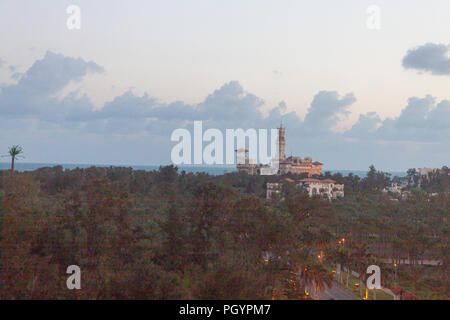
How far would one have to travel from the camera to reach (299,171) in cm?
8525

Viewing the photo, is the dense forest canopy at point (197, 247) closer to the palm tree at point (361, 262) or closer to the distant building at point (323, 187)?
the palm tree at point (361, 262)

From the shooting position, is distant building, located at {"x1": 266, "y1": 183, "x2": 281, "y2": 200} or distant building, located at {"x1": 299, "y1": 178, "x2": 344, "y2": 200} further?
distant building, located at {"x1": 299, "y1": 178, "x2": 344, "y2": 200}

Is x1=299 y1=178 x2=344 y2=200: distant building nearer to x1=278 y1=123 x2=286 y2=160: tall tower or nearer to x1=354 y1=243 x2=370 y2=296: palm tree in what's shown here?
x1=278 y1=123 x2=286 y2=160: tall tower

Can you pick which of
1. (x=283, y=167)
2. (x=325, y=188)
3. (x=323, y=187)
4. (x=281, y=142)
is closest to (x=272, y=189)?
(x=323, y=187)

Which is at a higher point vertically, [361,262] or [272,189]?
[272,189]

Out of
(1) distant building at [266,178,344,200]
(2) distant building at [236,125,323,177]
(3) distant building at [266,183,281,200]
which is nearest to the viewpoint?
(3) distant building at [266,183,281,200]

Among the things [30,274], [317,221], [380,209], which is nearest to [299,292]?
[30,274]

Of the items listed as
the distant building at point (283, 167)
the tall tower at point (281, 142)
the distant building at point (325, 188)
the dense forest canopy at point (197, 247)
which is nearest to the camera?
the dense forest canopy at point (197, 247)

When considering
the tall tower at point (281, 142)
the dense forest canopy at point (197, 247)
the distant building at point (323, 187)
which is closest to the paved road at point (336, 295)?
the dense forest canopy at point (197, 247)

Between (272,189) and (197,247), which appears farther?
(272,189)

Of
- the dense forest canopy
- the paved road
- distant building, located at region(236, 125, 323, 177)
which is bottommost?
the paved road

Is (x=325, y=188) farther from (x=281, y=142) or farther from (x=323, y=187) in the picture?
(x=281, y=142)

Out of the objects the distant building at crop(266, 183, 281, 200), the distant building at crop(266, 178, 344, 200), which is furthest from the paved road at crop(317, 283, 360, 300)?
the distant building at crop(266, 178, 344, 200)

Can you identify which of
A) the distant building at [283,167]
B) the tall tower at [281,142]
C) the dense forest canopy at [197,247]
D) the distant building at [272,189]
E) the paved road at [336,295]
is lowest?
the paved road at [336,295]
